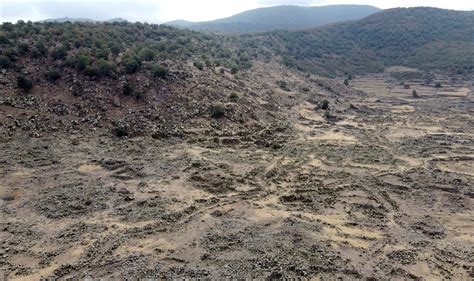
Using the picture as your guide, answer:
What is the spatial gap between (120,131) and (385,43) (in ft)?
218

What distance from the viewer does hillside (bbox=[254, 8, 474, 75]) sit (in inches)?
2557

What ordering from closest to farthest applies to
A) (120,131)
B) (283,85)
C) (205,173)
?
(205,173), (120,131), (283,85)

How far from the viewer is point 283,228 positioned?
1493 cm

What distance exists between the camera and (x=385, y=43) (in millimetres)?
76750

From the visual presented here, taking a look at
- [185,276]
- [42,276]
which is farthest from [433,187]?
[42,276]

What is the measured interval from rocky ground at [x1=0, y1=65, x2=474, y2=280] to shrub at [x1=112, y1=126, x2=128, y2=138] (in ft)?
1.28

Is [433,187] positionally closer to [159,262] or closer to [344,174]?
[344,174]

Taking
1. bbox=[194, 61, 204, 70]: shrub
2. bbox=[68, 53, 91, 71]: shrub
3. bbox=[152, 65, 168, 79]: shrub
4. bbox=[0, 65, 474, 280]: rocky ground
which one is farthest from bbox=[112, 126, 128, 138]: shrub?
bbox=[194, 61, 204, 70]: shrub

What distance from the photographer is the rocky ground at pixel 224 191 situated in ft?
42.6

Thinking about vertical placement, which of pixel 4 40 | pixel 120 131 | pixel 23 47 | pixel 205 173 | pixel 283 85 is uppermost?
pixel 4 40

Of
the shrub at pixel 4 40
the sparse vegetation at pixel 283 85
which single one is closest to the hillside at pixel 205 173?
the shrub at pixel 4 40

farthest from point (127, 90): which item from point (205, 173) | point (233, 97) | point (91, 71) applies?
point (205, 173)

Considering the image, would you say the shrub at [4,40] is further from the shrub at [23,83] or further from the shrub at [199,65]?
the shrub at [199,65]

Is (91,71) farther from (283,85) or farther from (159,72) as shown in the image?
(283,85)
